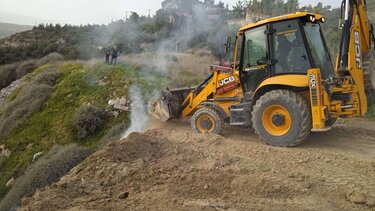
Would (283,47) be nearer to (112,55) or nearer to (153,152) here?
(153,152)

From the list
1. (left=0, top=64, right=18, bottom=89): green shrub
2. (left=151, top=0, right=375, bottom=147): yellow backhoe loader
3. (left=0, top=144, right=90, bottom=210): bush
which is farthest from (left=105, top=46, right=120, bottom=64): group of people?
(left=151, top=0, right=375, bottom=147): yellow backhoe loader

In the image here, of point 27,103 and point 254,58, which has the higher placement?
point 254,58

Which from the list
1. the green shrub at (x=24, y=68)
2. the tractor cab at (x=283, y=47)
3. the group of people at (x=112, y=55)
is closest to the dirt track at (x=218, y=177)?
the tractor cab at (x=283, y=47)

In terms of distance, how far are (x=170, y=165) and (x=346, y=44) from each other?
13.0 ft

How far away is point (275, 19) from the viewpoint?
6.86 m

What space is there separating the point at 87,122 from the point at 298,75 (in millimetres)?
10044

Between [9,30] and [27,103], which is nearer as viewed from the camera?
[27,103]

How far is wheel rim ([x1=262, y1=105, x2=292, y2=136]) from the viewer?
6.69 meters

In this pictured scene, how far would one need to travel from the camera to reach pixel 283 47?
690 centimetres

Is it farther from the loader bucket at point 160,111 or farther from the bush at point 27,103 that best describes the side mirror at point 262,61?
the bush at point 27,103

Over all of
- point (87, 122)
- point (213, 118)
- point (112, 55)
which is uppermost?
point (112, 55)

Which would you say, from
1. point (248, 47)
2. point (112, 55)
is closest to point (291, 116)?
point (248, 47)

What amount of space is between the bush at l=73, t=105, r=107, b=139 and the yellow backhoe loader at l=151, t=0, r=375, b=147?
8469mm

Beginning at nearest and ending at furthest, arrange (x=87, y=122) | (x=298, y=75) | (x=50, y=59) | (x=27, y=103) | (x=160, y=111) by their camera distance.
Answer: (x=298, y=75)
(x=160, y=111)
(x=87, y=122)
(x=27, y=103)
(x=50, y=59)
